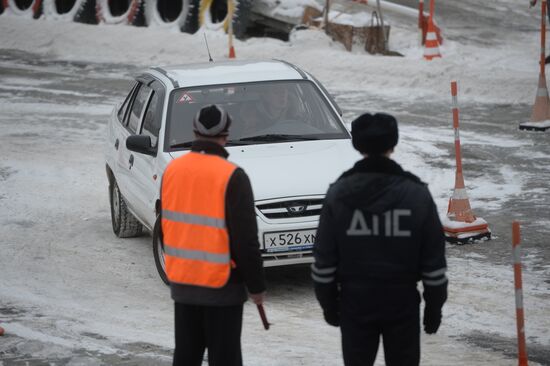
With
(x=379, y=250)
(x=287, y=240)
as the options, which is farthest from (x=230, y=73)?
(x=379, y=250)

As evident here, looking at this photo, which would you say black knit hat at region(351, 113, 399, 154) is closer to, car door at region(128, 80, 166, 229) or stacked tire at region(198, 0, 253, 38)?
car door at region(128, 80, 166, 229)

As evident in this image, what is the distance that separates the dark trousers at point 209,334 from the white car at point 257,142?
286 cm

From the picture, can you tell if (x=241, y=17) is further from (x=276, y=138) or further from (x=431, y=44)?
(x=276, y=138)

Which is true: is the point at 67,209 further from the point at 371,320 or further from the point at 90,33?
the point at 90,33

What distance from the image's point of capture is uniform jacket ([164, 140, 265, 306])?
512 centimetres

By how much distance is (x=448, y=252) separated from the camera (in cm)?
955

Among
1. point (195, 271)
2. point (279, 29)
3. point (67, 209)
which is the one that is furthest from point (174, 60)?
point (195, 271)

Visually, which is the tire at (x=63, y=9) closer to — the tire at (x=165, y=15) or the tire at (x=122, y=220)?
the tire at (x=165, y=15)

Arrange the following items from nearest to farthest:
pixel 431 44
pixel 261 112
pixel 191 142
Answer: pixel 191 142, pixel 261 112, pixel 431 44

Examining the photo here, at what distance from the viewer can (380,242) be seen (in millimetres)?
4727

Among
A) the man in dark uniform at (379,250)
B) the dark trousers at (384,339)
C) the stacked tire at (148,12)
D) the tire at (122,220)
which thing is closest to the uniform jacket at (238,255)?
the man in dark uniform at (379,250)

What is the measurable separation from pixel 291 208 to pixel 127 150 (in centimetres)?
234

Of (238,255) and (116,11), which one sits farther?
(116,11)

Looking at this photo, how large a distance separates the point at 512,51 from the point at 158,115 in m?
12.2
